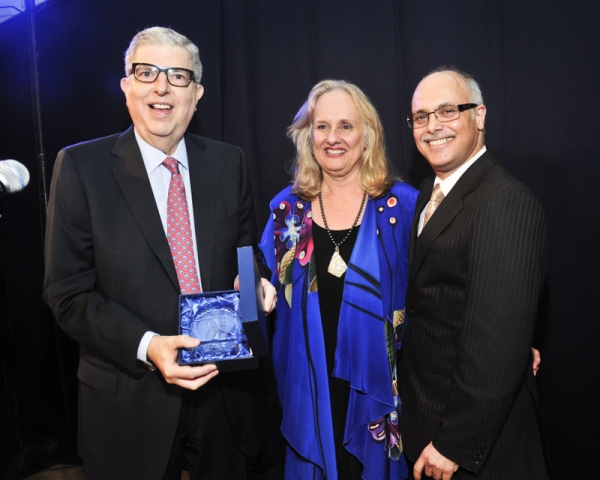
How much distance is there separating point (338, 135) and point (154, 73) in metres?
0.82

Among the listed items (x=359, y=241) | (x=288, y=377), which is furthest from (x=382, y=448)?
(x=359, y=241)

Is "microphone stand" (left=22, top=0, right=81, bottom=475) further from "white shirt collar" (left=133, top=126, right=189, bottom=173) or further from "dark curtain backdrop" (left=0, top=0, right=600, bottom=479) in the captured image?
"white shirt collar" (left=133, top=126, right=189, bottom=173)

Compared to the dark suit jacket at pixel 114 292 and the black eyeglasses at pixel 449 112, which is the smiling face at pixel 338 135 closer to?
the black eyeglasses at pixel 449 112

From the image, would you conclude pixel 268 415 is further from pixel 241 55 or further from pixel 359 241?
pixel 241 55

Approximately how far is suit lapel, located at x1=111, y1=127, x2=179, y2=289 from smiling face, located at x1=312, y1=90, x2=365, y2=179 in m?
0.82

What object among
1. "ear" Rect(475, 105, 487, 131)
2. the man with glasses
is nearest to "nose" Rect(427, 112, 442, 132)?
"ear" Rect(475, 105, 487, 131)

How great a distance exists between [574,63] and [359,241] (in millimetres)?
1308

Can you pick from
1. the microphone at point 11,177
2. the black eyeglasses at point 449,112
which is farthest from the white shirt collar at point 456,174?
the microphone at point 11,177

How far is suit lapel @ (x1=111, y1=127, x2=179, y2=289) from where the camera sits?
177cm

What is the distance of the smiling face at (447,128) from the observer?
1891 mm

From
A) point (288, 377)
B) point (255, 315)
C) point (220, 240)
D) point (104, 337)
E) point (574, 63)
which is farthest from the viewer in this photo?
point (574, 63)

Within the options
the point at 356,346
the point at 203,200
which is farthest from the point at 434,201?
the point at 203,200

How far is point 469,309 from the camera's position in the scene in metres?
1.59

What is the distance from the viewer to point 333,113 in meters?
2.37
